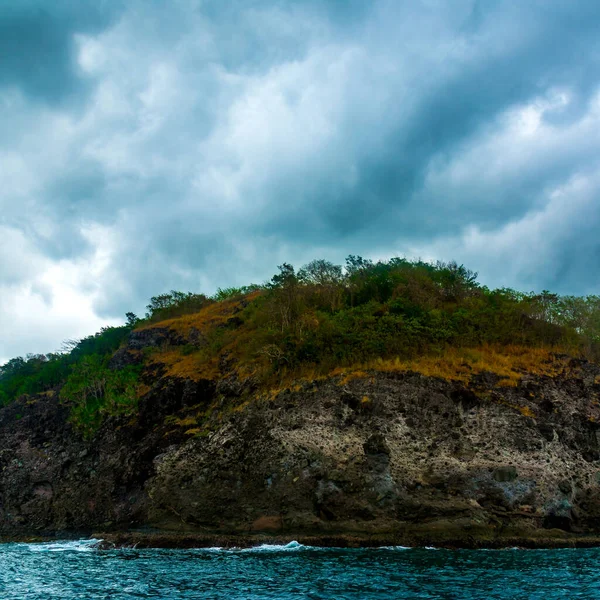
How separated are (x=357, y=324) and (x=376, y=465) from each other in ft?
39.2

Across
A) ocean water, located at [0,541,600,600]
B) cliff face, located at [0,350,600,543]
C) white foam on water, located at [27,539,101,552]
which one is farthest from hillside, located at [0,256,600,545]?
ocean water, located at [0,541,600,600]

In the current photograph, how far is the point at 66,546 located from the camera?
36.3m

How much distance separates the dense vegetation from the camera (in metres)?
41.8

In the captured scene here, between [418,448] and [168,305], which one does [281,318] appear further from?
[168,305]

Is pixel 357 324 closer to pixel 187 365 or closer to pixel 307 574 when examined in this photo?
pixel 187 365

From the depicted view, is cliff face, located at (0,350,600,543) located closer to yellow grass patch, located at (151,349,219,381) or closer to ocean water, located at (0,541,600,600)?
ocean water, located at (0,541,600,600)

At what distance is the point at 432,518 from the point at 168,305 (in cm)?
4910

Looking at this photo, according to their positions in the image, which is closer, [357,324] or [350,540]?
[350,540]

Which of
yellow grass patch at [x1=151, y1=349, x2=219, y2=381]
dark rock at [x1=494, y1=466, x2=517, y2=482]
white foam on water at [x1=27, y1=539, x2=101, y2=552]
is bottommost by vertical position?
white foam on water at [x1=27, y1=539, x2=101, y2=552]

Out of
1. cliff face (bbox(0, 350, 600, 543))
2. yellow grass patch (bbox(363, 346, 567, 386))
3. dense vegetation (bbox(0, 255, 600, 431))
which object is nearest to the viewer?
cliff face (bbox(0, 350, 600, 543))

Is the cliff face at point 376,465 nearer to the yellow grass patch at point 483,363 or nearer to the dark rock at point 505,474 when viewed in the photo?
the dark rock at point 505,474

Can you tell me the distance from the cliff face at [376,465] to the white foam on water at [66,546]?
12.2ft

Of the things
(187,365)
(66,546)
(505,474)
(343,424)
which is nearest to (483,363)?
(505,474)

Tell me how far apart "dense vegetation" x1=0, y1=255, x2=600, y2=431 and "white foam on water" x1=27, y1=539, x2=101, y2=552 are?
13.3 m
